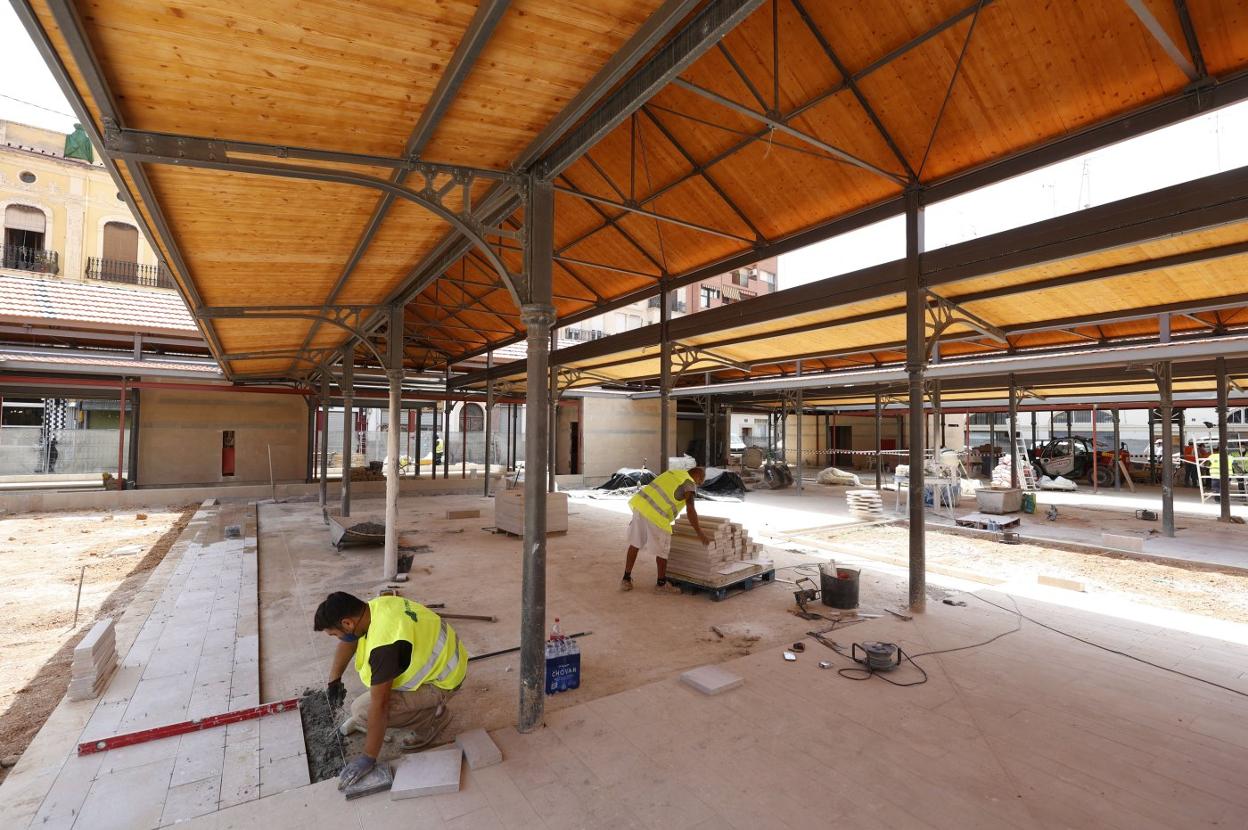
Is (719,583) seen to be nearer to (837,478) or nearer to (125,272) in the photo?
(837,478)

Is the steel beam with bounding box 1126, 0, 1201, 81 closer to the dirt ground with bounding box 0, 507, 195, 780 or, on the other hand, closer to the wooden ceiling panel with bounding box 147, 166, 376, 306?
the wooden ceiling panel with bounding box 147, 166, 376, 306

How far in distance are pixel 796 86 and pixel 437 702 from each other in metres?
6.81

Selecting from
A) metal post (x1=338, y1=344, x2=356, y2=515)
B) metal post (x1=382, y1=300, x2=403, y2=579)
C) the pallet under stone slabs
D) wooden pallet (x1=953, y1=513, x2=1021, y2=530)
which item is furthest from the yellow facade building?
wooden pallet (x1=953, y1=513, x2=1021, y2=530)

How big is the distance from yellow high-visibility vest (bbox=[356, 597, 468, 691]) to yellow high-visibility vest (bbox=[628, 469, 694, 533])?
369 cm

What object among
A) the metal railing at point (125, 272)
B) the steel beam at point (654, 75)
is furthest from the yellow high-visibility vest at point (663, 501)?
A: the metal railing at point (125, 272)

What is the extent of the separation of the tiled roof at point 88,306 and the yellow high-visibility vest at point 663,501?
17.0 m

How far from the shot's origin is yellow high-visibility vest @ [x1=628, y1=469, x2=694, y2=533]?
749 cm

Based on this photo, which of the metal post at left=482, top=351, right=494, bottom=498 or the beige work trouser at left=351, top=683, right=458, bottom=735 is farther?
the metal post at left=482, top=351, right=494, bottom=498

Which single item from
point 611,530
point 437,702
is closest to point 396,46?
point 437,702

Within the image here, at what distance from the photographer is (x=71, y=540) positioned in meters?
11.0

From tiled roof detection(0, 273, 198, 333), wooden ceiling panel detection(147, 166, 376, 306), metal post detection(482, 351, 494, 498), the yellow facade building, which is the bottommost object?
metal post detection(482, 351, 494, 498)

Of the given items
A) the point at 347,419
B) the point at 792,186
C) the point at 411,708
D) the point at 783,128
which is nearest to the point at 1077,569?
the point at 792,186

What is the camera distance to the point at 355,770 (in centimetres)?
337

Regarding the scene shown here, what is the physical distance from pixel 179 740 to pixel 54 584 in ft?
21.8
